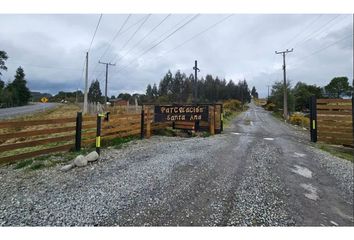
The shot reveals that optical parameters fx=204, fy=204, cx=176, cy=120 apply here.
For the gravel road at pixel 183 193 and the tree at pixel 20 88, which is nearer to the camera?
the gravel road at pixel 183 193

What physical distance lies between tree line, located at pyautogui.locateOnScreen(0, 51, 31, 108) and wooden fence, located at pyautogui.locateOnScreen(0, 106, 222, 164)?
4592 centimetres

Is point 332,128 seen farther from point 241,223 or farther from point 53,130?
point 53,130

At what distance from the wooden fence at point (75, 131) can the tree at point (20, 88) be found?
54189 millimetres

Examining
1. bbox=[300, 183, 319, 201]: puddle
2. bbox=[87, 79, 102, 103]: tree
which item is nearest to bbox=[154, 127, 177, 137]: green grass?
bbox=[300, 183, 319, 201]: puddle

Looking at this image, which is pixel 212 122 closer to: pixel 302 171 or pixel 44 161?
pixel 302 171

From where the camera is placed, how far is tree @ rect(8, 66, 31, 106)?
164 feet

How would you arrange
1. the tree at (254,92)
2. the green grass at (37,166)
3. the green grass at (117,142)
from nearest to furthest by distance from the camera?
the green grass at (37,166) → the green grass at (117,142) → the tree at (254,92)

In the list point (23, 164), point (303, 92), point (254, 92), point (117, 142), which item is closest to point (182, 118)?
point (117, 142)

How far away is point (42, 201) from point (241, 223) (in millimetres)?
2737

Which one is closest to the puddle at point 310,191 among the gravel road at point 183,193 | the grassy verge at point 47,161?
the gravel road at point 183,193

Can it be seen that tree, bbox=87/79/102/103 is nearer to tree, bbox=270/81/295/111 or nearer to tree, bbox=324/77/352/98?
tree, bbox=270/81/295/111

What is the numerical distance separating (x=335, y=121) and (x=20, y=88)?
65419 millimetres

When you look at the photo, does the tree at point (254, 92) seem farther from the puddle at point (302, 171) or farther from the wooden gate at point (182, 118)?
A: the puddle at point (302, 171)

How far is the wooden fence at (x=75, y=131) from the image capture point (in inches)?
187
